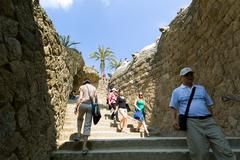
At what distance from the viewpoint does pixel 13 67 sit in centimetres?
349

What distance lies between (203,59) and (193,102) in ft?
12.9

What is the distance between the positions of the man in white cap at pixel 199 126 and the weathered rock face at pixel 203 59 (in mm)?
1666

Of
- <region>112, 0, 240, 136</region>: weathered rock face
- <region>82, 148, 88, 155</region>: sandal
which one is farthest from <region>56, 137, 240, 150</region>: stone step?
<region>112, 0, 240, 136</region>: weathered rock face

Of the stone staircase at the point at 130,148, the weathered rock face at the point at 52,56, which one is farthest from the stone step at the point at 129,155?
the weathered rock face at the point at 52,56

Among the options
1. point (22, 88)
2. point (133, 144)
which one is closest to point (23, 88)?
point (22, 88)

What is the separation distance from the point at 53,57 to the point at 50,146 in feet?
5.71

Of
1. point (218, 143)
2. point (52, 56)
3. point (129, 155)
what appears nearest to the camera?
point (218, 143)

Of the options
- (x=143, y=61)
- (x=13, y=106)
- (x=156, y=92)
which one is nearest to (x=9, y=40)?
(x=13, y=106)

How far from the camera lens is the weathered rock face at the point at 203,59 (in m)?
6.00

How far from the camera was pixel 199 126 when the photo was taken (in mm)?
3982

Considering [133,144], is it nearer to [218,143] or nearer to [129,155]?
[129,155]

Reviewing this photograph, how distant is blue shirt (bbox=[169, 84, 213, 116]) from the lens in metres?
4.07

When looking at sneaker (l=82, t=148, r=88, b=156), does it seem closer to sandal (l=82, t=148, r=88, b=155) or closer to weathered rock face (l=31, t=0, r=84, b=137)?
sandal (l=82, t=148, r=88, b=155)

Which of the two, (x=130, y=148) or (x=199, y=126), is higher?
(x=199, y=126)
